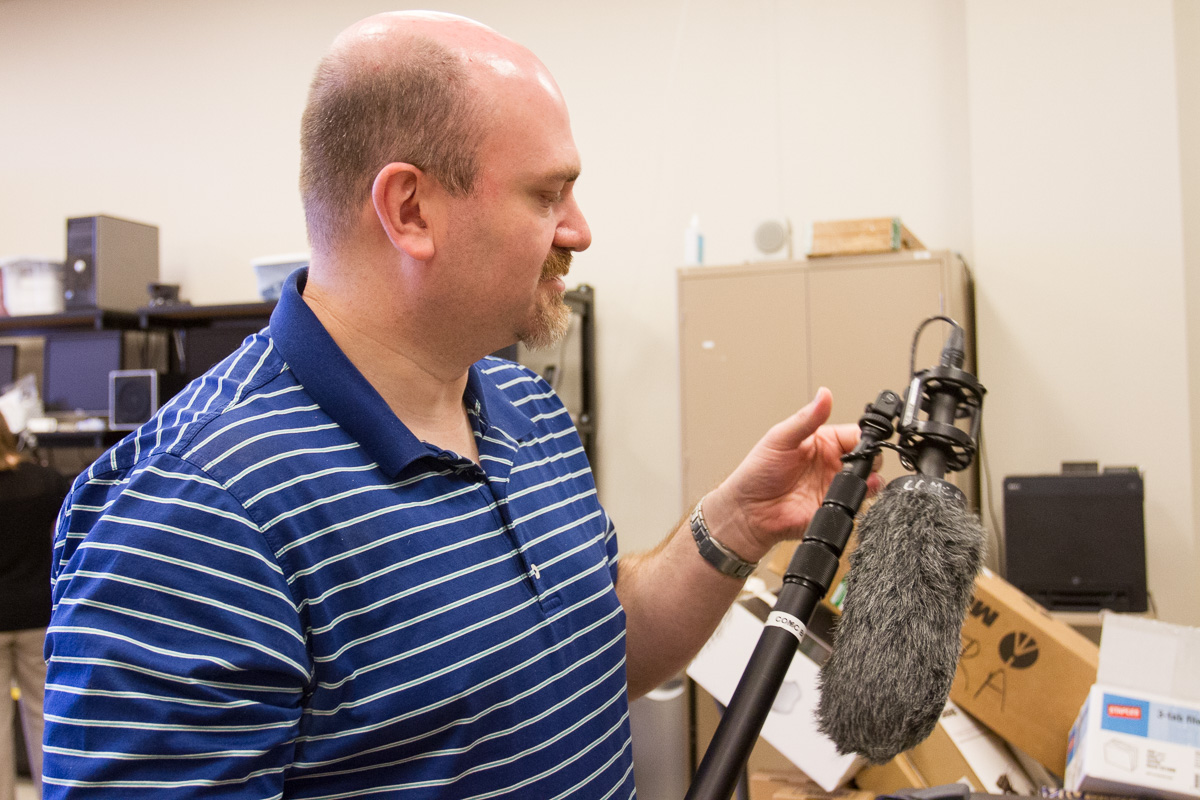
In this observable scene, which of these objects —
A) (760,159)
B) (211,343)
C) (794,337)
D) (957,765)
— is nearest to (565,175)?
(957,765)

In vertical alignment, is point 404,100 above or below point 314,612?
above

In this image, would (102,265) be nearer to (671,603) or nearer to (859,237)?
(859,237)

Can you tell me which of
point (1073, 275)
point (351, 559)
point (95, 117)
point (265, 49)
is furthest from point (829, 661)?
point (95, 117)

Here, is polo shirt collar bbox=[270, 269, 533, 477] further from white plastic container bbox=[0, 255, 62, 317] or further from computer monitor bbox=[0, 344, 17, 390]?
computer monitor bbox=[0, 344, 17, 390]

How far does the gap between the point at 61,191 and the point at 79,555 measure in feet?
15.1

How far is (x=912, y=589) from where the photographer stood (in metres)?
0.72

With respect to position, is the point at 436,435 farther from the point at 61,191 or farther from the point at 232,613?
the point at 61,191

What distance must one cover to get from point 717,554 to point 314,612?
1.76ft

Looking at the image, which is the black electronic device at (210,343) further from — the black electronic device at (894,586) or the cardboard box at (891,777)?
the black electronic device at (894,586)

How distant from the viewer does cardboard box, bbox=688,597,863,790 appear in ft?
5.95

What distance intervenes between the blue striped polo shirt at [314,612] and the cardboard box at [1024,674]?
1178 mm

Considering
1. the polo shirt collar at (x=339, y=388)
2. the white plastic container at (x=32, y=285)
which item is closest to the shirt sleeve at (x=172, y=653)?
the polo shirt collar at (x=339, y=388)

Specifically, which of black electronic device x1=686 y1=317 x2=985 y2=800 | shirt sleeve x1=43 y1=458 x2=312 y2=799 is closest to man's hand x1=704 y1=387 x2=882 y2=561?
black electronic device x1=686 y1=317 x2=985 y2=800

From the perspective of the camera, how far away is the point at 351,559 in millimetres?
757
